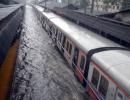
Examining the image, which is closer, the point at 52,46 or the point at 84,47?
the point at 84,47

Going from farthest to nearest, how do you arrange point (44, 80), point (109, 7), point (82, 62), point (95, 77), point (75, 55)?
point (109, 7), point (44, 80), point (75, 55), point (82, 62), point (95, 77)

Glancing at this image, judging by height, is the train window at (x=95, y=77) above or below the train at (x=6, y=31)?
below

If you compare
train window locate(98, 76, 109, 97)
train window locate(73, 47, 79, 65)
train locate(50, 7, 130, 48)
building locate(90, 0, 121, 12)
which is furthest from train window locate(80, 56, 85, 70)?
building locate(90, 0, 121, 12)

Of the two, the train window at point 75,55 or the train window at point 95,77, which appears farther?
the train window at point 75,55

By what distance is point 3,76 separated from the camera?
11547 millimetres

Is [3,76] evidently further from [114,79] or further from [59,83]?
[114,79]

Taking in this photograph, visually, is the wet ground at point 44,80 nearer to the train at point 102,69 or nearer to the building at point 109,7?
the train at point 102,69

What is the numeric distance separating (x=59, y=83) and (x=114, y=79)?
587cm

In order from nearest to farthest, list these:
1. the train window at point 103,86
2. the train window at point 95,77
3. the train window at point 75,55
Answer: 1. the train window at point 103,86
2. the train window at point 95,77
3. the train window at point 75,55

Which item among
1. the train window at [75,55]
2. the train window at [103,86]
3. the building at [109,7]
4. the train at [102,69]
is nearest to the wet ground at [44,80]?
the train at [102,69]

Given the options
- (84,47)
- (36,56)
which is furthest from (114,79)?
(36,56)

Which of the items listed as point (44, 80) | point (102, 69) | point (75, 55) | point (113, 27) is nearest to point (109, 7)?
point (113, 27)

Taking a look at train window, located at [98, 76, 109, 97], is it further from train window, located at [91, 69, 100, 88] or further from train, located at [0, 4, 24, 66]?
train, located at [0, 4, 24, 66]

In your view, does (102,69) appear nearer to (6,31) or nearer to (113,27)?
(6,31)
